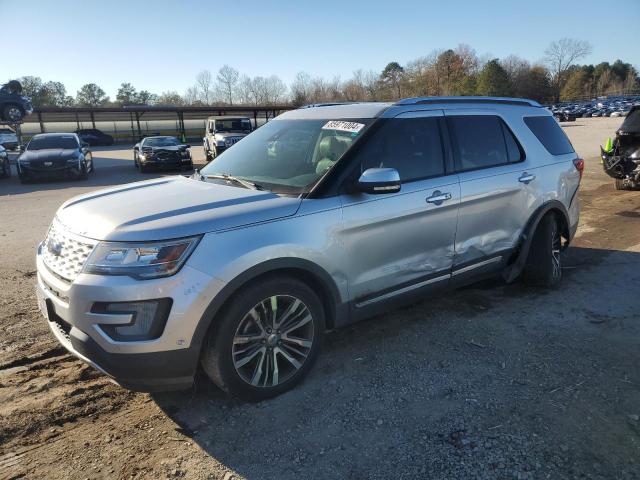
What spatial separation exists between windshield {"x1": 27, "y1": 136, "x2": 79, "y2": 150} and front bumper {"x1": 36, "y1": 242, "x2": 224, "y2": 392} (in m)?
16.5

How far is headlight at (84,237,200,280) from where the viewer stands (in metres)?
2.68

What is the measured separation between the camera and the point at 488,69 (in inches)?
2992

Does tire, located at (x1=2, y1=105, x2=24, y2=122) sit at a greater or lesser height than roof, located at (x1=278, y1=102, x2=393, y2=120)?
greater

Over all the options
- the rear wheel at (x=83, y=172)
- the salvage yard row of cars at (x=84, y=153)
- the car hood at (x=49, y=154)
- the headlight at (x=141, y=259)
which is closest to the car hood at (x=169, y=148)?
A: the salvage yard row of cars at (x=84, y=153)

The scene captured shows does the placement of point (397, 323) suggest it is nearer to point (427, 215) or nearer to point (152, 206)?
point (427, 215)

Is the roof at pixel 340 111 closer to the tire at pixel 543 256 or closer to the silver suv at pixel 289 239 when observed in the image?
the silver suv at pixel 289 239

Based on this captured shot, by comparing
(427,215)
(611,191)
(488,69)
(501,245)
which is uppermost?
(488,69)

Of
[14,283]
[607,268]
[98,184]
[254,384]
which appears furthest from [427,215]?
[98,184]

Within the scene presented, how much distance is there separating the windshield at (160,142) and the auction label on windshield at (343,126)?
56.7 ft

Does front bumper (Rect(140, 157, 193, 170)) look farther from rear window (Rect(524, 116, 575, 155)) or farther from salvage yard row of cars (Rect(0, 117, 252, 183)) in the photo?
rear window (Rect(524, 116, 575, 155))

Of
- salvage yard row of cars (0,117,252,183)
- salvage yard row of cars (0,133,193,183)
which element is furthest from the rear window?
salvage yard row of cars (0,133,193,183)

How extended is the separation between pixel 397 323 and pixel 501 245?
1222 millimetres

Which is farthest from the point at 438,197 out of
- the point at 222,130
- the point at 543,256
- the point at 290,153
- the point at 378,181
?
the point at 222,130

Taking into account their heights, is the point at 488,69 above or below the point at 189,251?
above
